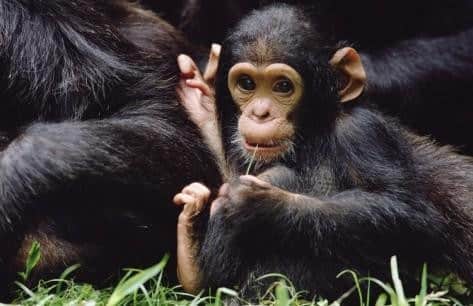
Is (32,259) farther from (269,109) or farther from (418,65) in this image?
(418,65)

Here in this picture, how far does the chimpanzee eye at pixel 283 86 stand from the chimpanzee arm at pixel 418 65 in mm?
1071

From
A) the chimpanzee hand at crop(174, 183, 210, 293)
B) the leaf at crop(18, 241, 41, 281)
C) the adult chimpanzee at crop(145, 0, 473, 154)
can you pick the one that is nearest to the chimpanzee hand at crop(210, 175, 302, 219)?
the chimpanzee hand at crop(174, 183, 210, 293)

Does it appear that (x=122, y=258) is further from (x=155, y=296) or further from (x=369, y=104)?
(x=369, y=104)

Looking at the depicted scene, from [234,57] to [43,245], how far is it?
1064 millimetres

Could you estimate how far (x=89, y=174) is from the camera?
3.83m

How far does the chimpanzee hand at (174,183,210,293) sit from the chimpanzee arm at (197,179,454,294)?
0.32 feet

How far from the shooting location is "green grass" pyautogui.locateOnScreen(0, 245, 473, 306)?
3.49 metres

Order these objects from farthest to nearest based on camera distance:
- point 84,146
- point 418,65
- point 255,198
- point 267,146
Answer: point 418,65 → point 267,146 → point 84,146 → point 255,198

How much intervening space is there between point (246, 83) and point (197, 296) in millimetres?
900

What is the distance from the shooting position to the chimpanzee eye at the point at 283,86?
156 inches

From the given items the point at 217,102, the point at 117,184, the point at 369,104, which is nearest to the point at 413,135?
the point at 369,104

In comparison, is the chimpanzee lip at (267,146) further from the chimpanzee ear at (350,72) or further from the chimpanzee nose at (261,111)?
the chimpanzee ear at (350,72)

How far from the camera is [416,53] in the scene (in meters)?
5.17

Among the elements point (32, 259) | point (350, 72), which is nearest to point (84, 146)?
point (32, 259)
